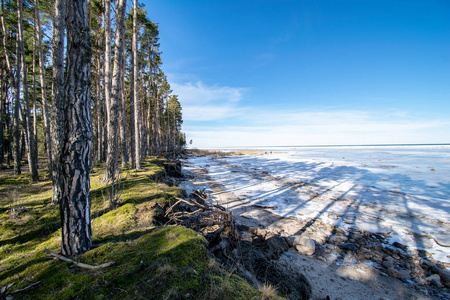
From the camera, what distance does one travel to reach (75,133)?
2.66 metres

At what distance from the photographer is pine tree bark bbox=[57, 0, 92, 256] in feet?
8.66

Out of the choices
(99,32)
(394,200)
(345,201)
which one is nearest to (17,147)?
(99,32)

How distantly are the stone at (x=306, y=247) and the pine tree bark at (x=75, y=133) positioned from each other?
18.8ft

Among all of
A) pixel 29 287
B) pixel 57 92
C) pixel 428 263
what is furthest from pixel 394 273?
pixel 57 92

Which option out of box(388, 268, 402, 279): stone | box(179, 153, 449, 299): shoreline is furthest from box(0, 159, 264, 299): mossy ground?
box(388, 268, 402, 279): stone

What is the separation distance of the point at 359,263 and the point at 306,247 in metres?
1.46

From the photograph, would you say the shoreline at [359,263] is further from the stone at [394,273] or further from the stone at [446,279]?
the stone at [446,279]

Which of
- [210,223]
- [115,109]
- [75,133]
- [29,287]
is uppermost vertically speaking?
[115,109]

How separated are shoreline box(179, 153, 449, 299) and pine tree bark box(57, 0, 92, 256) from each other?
16.4ft

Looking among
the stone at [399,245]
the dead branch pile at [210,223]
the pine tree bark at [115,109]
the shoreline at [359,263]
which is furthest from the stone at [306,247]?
the pine tree bark at [115,109]

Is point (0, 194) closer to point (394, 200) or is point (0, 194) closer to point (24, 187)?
point (24, 187)

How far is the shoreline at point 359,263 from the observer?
4.28 metres

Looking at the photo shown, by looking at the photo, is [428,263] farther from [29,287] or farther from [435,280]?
[29,287]

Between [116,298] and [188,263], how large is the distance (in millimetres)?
915
